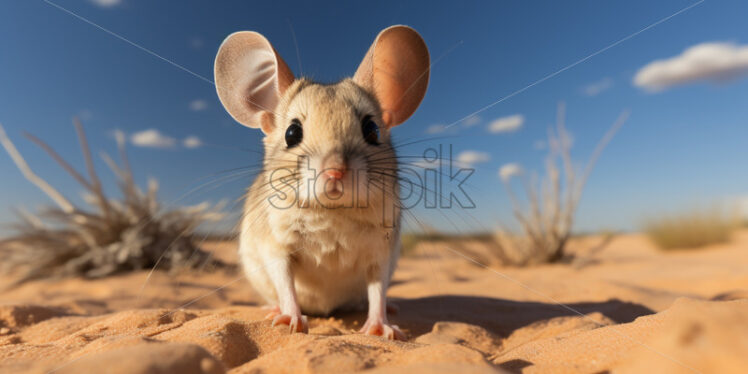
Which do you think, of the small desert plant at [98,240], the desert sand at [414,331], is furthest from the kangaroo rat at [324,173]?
the small desert plant at [98,240]

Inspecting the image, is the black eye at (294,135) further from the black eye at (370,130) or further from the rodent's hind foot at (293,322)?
the rodent's hind foot at (293,322)

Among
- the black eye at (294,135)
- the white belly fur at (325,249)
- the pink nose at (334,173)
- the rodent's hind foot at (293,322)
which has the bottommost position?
the rodent's hind foot at (293,322)

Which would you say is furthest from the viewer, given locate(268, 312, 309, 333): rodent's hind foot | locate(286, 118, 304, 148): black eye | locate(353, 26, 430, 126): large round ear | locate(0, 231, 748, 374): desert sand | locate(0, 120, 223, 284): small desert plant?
locate(0, 120, 223, 284): small desert plant

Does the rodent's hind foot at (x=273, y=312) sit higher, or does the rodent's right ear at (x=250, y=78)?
the rodent's right ear at (x=250, y=78)

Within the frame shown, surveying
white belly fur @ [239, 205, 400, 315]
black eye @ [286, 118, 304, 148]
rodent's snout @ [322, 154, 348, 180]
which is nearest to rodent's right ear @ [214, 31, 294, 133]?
black eye @ [286, 118, 304, 148]

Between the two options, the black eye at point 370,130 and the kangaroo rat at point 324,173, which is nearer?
the kangaroo rat at point 324,173

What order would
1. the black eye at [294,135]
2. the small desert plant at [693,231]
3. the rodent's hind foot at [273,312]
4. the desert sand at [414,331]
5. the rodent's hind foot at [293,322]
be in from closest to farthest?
the desert sand at [414,331] < the rodent's hind foot at [293,322] < the black eye at [294,135] < the rodent's hind foot at [273,312] < the small desert plant at [693,231]

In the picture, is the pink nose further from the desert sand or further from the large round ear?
the large round ear

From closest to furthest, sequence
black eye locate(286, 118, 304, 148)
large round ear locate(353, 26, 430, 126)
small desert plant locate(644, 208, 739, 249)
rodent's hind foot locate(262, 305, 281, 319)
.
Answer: black eye locate(286, 118, 304, 148) → rodent's hind foot locate(262, 305, 281, 319) → large round ear locate(353, 26, 430, 126) → small desert plant locate(644, 208, 739, 249)
